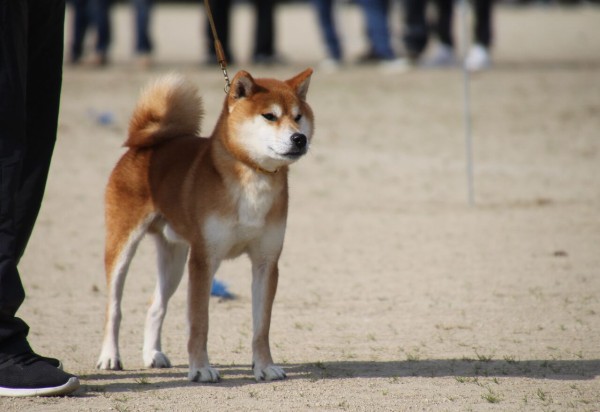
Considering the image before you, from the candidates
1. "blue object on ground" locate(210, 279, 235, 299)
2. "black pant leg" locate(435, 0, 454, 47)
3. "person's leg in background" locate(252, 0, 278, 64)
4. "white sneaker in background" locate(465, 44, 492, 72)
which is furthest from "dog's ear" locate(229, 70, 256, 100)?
"black pant leg" locate(435, 0, 454, 47)

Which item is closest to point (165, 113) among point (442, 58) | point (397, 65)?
point (397, 65)

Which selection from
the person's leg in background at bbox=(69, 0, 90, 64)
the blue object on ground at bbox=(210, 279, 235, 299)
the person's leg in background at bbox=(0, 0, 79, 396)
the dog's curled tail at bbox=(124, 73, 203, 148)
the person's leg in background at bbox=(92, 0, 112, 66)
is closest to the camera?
the person's leg in background at bbox=(0, 0, 79, 396)

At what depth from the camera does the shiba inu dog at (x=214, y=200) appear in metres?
4.74

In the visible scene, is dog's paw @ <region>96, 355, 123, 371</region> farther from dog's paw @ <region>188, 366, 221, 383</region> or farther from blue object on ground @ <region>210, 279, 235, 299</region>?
blue object on ground @ <region>210, 279, 235, 299</region>

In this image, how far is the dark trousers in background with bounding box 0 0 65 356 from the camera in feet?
14.4

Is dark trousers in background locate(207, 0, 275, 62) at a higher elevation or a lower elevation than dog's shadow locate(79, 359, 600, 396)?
lower

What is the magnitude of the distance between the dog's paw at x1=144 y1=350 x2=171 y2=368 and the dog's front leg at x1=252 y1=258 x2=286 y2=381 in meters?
0.52

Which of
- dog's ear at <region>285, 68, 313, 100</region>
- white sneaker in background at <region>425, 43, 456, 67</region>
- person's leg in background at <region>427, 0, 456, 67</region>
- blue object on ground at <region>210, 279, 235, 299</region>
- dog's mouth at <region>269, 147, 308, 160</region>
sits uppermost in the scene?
dog's ear at <region>285, 68, 313, 100</region>

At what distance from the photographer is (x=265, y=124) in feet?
15.4

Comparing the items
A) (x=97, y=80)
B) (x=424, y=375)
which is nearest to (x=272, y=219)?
(x=424, y=375)

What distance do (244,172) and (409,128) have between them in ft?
26.8

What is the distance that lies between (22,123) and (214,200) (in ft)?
2.85

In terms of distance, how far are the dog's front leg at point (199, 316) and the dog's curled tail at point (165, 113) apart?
30.6 inches

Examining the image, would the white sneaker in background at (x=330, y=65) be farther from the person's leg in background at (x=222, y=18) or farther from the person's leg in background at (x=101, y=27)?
the person's leg in background at (x=101, y=27)
